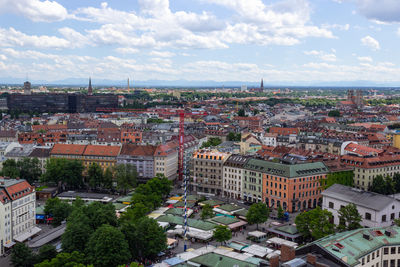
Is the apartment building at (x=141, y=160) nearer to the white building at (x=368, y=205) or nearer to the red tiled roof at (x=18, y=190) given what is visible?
the red tiled roof at (x=18, y=190)

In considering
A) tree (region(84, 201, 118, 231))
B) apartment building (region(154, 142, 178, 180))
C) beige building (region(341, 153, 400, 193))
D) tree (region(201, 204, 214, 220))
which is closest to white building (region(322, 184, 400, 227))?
tree (region(201, 204, 214, 220))

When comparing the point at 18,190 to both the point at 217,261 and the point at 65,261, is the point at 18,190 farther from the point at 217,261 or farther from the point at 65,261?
the point at 217,261

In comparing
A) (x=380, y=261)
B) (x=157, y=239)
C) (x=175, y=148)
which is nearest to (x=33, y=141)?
(x=175, y=148)

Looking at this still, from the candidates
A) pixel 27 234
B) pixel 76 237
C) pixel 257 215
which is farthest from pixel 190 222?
pixel 27 234

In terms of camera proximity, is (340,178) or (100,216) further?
(340,178)

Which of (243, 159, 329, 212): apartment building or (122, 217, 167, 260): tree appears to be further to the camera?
(243, 159, 329, 212): apartment building

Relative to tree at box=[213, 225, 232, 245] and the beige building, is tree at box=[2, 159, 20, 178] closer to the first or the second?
tree at box=[213, 225, 232, 245]

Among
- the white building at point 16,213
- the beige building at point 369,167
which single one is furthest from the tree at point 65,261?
the beige building at point 369,167
